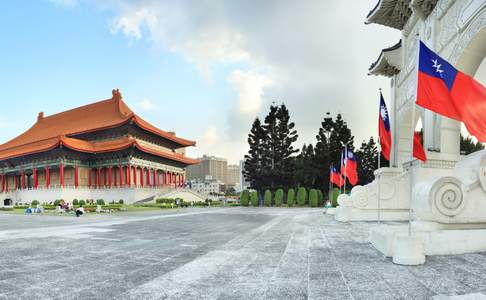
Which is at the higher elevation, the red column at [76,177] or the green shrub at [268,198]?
the red column at [76,177]

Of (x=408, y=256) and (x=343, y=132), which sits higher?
(x=343, y=132)

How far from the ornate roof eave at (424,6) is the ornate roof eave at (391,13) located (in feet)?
7.10

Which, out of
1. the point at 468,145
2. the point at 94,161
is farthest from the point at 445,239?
the point at 94,161

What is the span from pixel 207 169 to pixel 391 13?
16005 centimetres

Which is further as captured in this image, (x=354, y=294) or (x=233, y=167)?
(x=233, y=167)

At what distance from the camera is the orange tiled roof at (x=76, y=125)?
44.3m

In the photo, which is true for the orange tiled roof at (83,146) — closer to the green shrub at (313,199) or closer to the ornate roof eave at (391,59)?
the green shrub at (313,199)

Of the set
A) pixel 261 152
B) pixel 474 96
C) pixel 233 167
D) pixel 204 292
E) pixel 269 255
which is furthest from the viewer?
pixel 233 167

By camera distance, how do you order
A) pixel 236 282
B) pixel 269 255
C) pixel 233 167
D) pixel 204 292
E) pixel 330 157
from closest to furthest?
1. pixel 204 292
2. pixel 236 282
3. pixel 269 255
4. pixel 330 157
5. pixel 233 167

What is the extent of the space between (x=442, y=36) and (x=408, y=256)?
7986 millimetres

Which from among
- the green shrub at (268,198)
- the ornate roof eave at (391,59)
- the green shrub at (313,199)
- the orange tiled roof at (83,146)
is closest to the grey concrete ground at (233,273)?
the ornate roof eave at (391,59)

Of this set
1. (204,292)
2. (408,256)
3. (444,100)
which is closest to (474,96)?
(444,100)

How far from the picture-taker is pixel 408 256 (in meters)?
4.75

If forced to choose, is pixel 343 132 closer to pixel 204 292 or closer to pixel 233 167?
pixel 204 292
